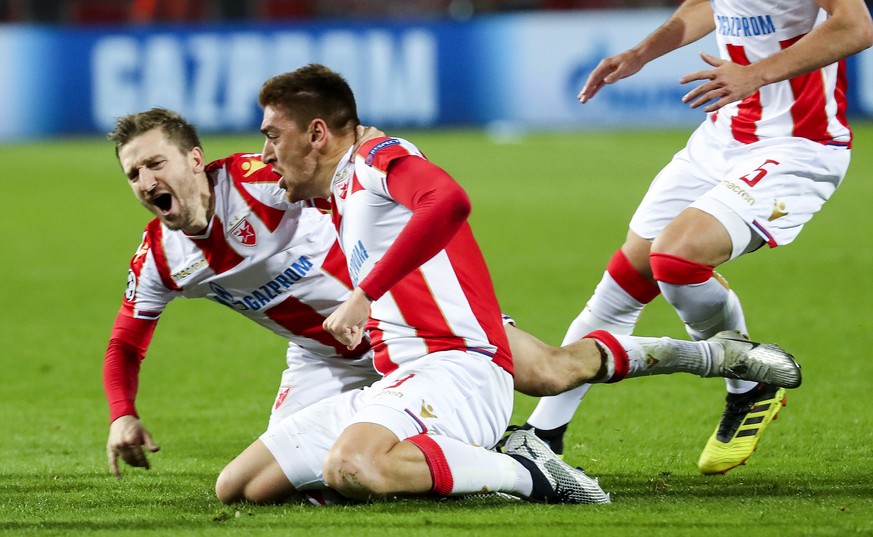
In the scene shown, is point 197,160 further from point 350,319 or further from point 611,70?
point 611,70

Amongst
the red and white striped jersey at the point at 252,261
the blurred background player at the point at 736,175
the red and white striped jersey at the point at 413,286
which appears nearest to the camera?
the red and white striped jersey at the point at 413,286

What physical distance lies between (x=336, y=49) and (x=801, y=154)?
16.7 meters

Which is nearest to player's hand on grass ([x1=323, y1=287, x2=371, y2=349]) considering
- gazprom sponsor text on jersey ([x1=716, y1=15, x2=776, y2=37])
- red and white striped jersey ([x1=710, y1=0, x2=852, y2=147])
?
red and white striped jersey ([x1=710, y1=0, x2=852, y2=147])

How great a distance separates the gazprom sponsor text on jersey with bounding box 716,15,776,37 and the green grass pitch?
1562mm

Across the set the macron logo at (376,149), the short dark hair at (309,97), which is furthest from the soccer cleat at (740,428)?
the short dark hair at (309,97)

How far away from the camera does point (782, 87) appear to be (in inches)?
195

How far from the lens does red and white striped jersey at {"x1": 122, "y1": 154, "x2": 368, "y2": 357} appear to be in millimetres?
4691

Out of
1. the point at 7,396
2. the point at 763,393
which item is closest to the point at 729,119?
the point at 763,393

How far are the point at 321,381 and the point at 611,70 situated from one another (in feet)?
5.36

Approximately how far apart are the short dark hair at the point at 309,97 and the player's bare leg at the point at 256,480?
1.09 metres

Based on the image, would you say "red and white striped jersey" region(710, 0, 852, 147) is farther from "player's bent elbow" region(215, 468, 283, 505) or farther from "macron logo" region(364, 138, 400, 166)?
→ "player's bent elbow" region(215, 468, 283, 505)

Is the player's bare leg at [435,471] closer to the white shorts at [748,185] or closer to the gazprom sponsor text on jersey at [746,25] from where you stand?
the white shorts at [748,185]

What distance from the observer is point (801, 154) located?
485 cm

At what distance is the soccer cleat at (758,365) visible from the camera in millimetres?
4543
